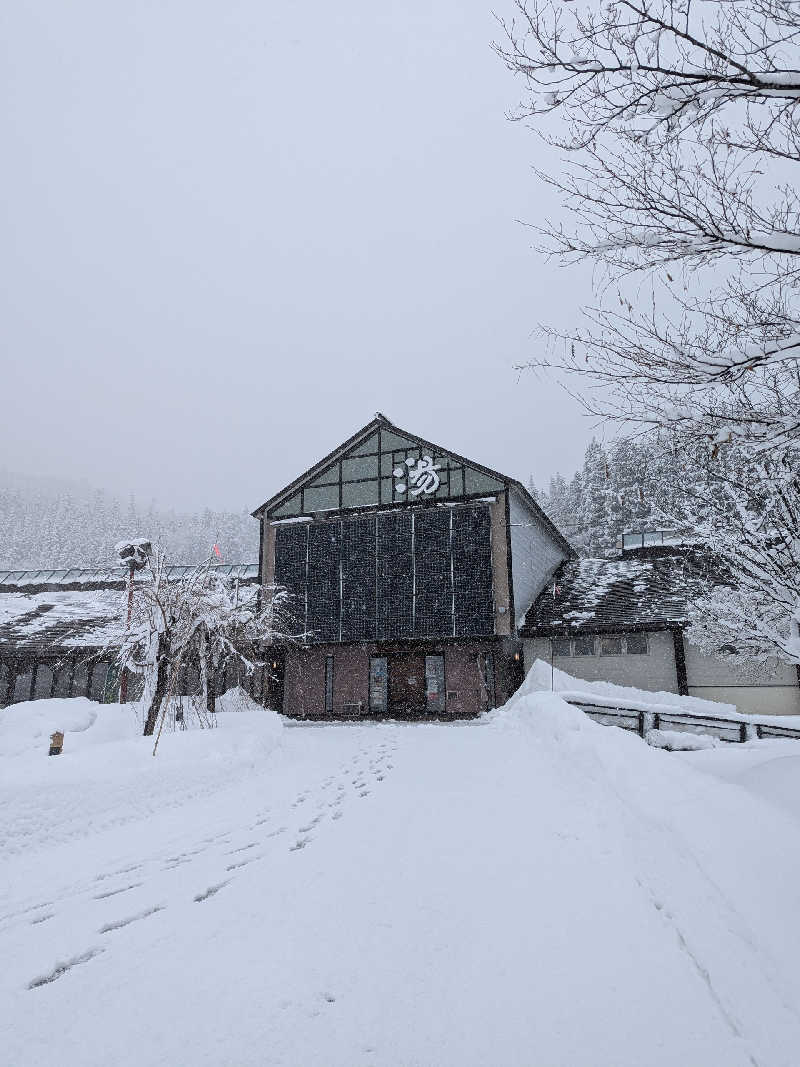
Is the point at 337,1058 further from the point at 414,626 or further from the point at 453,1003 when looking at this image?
the point at 414,626

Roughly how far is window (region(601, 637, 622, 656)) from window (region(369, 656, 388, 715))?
31.0ft

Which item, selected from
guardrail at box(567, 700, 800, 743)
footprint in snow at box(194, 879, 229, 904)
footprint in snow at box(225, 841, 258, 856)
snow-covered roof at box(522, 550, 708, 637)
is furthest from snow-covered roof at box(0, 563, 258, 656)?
footprint in snow at box(194, 879, 229, 904)

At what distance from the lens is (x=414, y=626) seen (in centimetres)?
2738

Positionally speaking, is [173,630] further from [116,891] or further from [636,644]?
[636,644]

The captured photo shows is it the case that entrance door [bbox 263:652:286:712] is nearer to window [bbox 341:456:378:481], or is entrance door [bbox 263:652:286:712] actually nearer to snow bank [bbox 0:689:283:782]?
window [bbox 341:456:378:481]

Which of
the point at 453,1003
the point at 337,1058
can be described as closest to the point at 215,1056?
the point at 337,1058

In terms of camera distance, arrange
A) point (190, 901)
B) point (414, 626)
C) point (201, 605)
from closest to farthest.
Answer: point (190, 901) < point (201, 605) < point (414, 626)

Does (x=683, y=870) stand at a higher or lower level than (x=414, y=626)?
lower

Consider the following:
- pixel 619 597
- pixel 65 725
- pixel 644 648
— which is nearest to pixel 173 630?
pixel 65 725

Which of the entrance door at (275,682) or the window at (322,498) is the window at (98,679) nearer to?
the entrance door at (275,682)

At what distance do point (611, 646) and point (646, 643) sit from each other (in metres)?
1.34

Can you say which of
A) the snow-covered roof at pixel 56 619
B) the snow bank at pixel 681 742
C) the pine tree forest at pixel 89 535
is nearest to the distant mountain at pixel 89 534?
the pine tree forest at pixel 89 535

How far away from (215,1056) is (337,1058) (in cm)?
50

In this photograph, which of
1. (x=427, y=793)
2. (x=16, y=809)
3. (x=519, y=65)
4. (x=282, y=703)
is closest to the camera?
(x=519, y=65)
